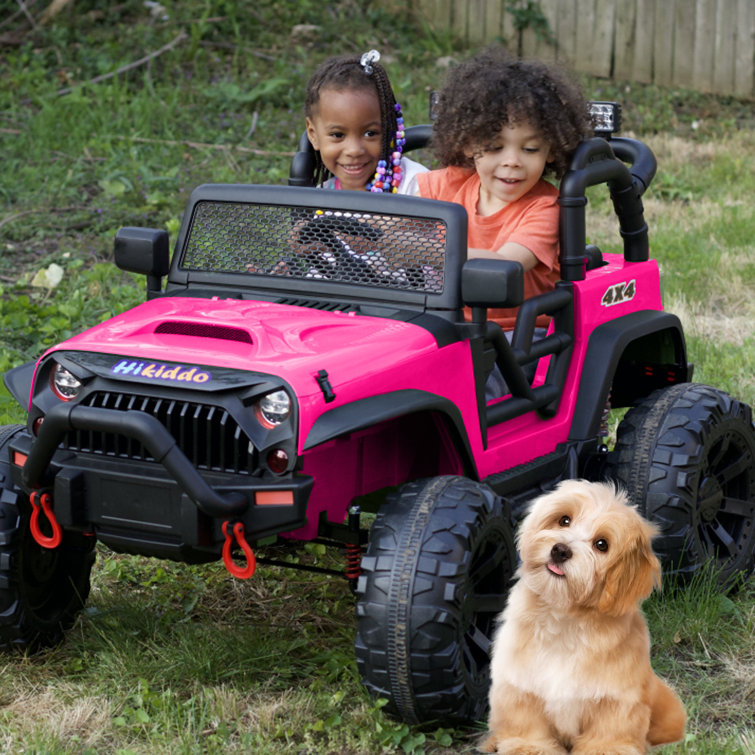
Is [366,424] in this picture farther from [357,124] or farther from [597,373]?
[357,124]

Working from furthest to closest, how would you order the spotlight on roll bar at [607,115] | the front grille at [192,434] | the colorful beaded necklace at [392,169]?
1. the colorful beaded necklace at [392,169]
2. the spotlight on roll bar at [607,115]
3. the front grille at [192,434]

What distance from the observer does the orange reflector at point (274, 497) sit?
9.65ft

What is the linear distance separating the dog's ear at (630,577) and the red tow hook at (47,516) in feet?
4.56

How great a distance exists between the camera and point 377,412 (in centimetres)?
305

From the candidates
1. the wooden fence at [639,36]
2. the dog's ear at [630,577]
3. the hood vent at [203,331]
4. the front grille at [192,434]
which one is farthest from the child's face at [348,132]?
the wooden fence at [639,36]

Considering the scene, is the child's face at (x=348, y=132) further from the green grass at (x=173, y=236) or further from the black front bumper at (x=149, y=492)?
the black front bumper at (x=149, y=492)

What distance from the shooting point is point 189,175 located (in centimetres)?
882

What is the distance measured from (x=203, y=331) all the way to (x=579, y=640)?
1.25 meters

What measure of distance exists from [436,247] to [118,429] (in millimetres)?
1143

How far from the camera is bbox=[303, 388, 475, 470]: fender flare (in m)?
2.95

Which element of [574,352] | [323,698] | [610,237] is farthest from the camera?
[610,237]

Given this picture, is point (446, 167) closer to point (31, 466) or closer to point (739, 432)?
point (739, 432)

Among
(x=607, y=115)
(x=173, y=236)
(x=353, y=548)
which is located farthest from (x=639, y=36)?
(x=353, y=548)

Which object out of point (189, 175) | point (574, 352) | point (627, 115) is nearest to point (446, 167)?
point (574, 352)
